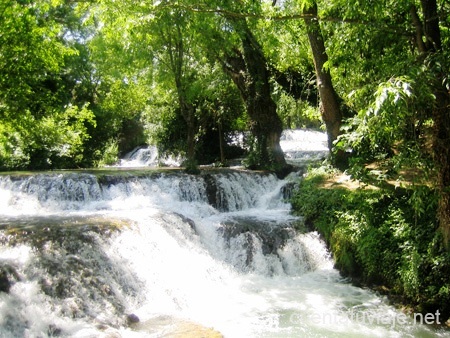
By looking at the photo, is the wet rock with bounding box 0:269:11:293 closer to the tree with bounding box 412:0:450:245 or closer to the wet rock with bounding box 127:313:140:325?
the wet rock with bounding box 127:313:140:325

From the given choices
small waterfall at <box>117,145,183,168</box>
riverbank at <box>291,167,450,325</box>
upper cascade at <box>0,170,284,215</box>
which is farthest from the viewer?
small waterfall at <box>117,145,183,168</box>

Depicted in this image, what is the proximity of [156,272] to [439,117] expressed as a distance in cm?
520

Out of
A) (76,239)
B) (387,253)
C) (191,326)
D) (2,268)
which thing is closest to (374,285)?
(387,253)

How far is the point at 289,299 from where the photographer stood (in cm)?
678

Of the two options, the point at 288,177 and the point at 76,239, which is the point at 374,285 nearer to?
the point at 76,239

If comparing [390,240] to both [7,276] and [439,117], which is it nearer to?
[439,117]

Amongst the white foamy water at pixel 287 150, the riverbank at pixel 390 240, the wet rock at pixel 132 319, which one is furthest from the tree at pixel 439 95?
the white foamy water at pixel 287 150

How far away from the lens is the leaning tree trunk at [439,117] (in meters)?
4.82

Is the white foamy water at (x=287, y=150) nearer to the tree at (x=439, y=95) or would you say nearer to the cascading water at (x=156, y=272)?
the cascading water at (x=156, y=272)

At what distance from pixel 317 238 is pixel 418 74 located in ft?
17.6

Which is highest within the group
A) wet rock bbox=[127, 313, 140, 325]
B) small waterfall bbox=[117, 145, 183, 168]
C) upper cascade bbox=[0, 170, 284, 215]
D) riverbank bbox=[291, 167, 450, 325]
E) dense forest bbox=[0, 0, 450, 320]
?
dense forest bbox=[0, 0, 450, 320]

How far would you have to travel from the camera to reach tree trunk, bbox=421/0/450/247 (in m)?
4.82

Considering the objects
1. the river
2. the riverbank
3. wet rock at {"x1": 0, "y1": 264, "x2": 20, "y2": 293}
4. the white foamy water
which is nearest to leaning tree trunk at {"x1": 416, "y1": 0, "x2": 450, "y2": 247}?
the riverbank

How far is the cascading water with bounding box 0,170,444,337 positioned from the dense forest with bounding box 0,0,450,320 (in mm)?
1908
